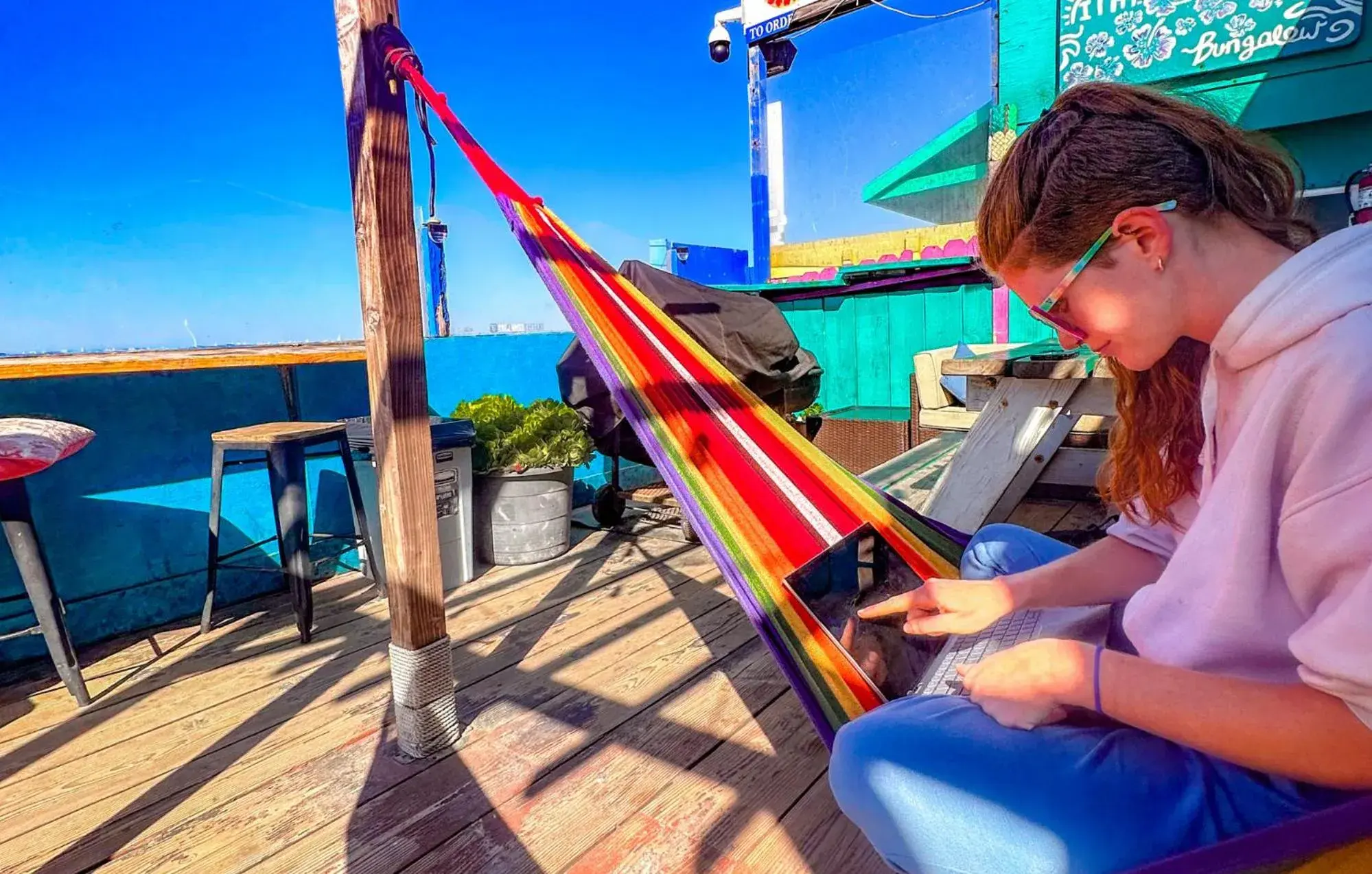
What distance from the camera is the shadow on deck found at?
1.23 meters

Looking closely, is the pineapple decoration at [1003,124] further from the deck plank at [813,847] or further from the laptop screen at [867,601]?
the deck plank at [813,847]

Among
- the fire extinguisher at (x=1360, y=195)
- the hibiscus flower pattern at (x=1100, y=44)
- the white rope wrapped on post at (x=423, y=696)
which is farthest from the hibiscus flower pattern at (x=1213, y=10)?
the white rope wrapped on post at (x=423, y=696)

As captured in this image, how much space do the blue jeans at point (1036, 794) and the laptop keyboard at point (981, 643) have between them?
0.19 meters

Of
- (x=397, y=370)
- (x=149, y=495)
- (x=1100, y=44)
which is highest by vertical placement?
(x=1100, y=44)

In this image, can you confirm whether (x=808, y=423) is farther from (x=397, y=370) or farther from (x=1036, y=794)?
(x=1036, y=794)

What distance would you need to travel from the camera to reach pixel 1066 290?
2.52ft

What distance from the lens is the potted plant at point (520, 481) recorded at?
2.90 metres

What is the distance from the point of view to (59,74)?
43.3 feet

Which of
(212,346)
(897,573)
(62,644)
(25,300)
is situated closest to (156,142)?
(25,300)

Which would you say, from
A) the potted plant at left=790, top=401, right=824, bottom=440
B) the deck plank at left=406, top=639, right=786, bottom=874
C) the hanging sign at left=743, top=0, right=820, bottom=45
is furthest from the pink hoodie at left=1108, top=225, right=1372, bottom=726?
the hanging sign at left=743, top=0, right=820, bottom=45

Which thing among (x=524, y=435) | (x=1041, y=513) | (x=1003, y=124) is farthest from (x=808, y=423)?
(x=1003, y=124)

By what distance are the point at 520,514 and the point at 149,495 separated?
1.32 m

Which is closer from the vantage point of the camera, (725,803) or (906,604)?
(906,604)

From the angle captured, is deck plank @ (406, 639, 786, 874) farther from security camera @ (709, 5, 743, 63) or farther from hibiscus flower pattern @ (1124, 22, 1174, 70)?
security camera @ (709, 5, 743, 63)
